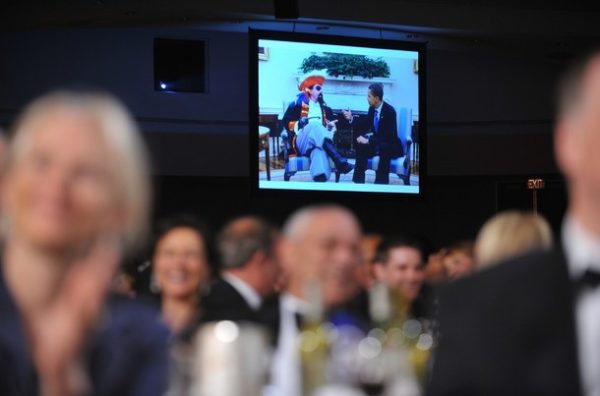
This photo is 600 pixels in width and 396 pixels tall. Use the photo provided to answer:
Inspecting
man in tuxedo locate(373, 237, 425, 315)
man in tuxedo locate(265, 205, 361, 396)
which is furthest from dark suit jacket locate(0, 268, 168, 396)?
man in tuxedo locate(373, 237, 425, 315)

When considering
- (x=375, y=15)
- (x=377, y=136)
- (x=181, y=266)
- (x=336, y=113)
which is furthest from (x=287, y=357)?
(x=375, y=15)

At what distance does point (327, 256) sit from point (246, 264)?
125 centimetres

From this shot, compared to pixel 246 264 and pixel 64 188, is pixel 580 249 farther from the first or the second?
pixel 246 264

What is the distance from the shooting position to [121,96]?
520 inches

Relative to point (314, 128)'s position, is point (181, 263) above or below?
below

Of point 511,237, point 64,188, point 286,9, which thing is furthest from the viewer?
point 286,9

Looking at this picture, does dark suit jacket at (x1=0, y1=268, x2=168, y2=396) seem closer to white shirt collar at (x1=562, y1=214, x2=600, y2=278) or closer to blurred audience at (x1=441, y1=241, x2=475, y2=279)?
white shirt collar at (x1=562, y1=214, x2=600, y2=278)

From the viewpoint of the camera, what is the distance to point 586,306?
1.71 m

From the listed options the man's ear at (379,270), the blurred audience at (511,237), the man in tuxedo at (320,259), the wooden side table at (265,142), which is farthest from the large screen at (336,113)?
the man in tuxedo at (320,259)

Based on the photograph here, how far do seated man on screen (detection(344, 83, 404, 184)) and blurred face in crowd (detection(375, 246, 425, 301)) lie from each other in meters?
6.46

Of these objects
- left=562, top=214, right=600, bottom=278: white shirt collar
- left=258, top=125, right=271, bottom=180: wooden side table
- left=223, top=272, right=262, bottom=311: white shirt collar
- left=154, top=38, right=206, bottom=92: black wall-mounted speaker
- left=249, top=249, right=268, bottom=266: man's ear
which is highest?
left=154, top=38, right=206, bottom=92: black wall-mounted speaker

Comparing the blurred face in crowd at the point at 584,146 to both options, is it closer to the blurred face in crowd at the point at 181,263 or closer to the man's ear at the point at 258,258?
the blurred face in crowd at the point at 181,263

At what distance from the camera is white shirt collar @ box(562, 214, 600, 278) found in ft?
5.61

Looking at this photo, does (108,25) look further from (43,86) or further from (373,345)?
(373,345)
